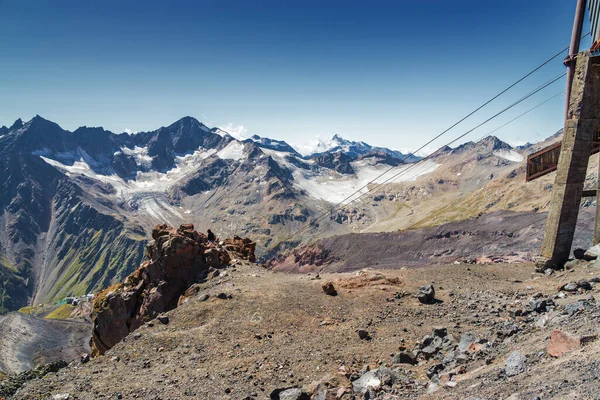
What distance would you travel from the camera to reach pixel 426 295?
2161 cm

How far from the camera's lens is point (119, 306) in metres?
35.6

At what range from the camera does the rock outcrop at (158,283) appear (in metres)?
32.5

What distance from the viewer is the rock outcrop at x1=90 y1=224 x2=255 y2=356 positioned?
32.5 m

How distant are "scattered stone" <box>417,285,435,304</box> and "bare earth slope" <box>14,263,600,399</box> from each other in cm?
47

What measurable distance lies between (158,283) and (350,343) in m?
22.1

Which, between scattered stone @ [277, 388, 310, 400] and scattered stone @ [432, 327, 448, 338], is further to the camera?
scattered stone @ [432, 327, 448, 338]

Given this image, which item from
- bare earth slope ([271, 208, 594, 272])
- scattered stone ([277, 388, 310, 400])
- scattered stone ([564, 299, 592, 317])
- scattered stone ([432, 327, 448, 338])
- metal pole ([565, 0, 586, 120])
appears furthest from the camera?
bare earth slope ([271, 208, 594, 272])

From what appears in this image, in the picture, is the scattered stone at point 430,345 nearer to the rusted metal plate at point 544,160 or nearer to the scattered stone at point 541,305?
the scattered stone at point 541,305

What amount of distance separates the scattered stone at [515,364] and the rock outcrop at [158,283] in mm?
26187

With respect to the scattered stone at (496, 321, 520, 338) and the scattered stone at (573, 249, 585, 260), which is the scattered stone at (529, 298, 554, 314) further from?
the scattered stone at (573, 249, 585, 260)

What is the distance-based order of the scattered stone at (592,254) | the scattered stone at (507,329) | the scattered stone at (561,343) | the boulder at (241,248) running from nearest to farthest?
the scattered stone at (561,343)
the scattered stone at (507,329)
the scattered stone at (592,254)
the boulder at (241,248)

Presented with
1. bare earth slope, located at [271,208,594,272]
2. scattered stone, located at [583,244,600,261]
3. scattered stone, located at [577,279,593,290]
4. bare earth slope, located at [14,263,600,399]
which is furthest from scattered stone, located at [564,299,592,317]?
bare earth slope, located at [271,208,594,272]

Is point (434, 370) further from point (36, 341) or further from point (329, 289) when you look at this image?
point (36, 341)

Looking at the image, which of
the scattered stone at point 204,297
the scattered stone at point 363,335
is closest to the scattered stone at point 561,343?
the scattered stone at point 363,335
